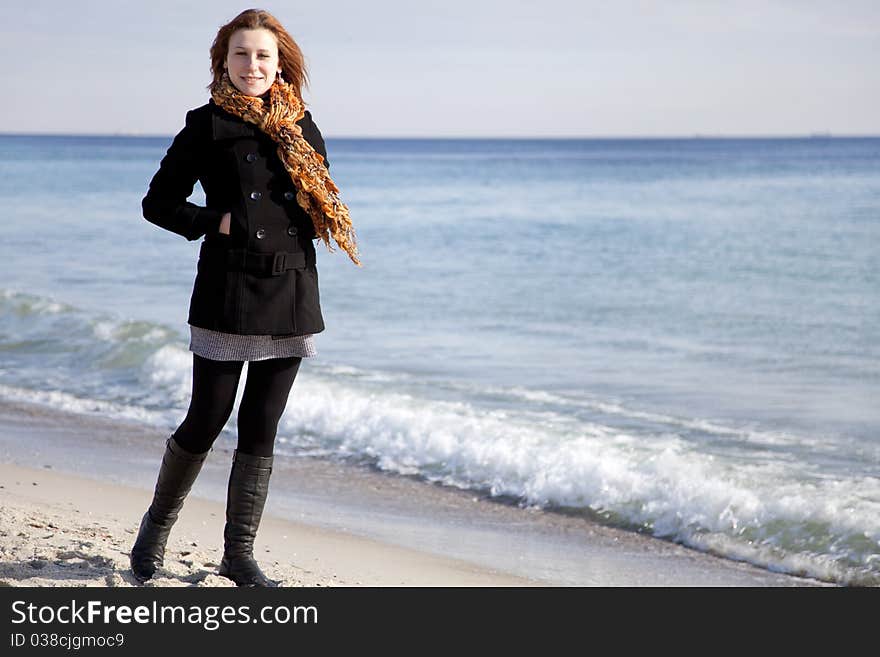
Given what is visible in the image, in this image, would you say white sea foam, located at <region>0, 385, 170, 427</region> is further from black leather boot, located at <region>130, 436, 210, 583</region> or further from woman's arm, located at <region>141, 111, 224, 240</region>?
woman's arm, located at <region>141, 111, 224, 240</region>

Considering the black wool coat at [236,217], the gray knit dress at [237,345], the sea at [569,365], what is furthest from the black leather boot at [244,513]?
Answer: the sea at [569,365]

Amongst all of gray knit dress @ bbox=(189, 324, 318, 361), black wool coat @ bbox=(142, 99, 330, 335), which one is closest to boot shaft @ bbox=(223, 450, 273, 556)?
gray knit dress @ bbox=(189, 324, 318, 361)

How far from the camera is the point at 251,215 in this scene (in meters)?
3.13

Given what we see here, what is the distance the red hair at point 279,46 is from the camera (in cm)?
316

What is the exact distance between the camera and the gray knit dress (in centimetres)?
320

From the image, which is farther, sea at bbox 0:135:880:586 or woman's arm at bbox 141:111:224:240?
sea at bbox 0:135:880:586

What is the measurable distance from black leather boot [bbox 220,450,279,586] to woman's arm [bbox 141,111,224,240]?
708 millimetres

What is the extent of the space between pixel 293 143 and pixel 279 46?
0.99ft

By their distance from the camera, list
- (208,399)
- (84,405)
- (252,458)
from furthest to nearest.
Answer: (84,405), (252,458), (208,399)

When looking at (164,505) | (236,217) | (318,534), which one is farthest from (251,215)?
(318,534)

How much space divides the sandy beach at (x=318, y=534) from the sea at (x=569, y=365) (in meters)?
0.26

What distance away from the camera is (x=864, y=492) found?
5961 millimetres

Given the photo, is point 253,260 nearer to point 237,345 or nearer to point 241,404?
point 237,345

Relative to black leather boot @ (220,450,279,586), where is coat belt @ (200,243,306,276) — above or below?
above
